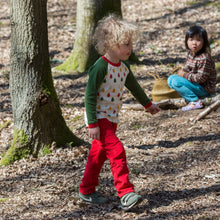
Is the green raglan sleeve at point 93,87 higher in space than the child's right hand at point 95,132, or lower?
higher

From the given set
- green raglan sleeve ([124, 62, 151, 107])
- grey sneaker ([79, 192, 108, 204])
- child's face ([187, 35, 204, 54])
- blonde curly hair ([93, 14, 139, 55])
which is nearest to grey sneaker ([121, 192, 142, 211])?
grey sneaker ([79, 192, 108, 204])

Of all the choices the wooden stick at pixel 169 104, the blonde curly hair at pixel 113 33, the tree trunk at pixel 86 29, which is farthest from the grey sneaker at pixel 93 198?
the tree trunk at pixel 86 29

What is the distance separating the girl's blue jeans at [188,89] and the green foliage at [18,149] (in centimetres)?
297

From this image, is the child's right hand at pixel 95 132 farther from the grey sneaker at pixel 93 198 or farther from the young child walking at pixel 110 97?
the grey sneaker at pixel 93 198

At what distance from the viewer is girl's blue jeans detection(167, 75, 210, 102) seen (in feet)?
20.6

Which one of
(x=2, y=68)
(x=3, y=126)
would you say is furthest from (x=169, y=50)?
(x=3, y=126)

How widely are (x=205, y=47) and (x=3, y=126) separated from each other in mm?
3874

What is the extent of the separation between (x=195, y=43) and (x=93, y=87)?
3.24m

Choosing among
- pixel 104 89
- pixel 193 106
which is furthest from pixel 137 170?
pixel 193 106

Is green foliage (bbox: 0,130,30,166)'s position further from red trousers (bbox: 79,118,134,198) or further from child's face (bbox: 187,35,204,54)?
child's face (bbox: 187,35,204,54)

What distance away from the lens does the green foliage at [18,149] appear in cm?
480

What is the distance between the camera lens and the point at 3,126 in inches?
251

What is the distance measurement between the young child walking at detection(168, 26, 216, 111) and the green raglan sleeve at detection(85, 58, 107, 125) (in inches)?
122

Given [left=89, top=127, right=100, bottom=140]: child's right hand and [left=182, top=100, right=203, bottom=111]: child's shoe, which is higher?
[left=89, top=127, right=100, bottom=140]: child's right hand
